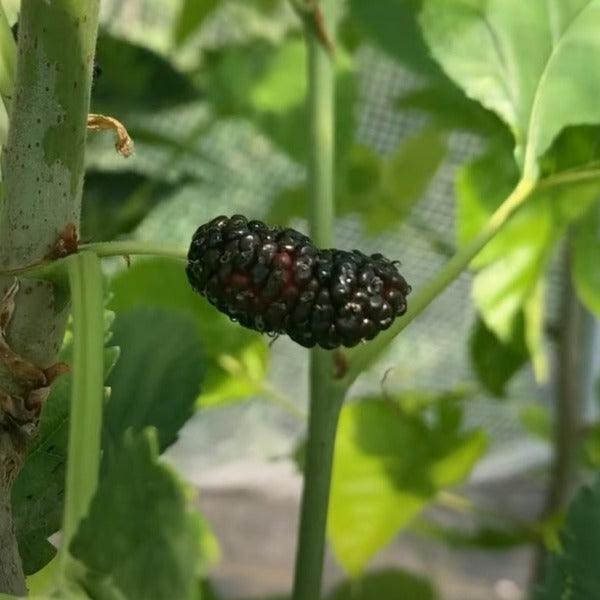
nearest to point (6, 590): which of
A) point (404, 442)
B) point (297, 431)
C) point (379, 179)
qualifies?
point (404, 442)

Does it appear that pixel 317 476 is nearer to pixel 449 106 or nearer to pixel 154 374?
pixel 154 374

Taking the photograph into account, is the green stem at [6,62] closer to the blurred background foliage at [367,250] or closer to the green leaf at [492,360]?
the blurred background foliage at [367,250]

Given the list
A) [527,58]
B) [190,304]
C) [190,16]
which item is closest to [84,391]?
[527,58]

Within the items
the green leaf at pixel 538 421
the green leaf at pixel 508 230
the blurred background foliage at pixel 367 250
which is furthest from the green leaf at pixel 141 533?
the green leaf at pixel 538 421

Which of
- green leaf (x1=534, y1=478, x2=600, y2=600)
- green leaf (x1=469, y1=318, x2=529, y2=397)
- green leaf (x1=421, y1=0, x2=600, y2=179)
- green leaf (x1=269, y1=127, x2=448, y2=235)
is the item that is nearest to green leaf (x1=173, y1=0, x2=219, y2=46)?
green leaf (x1=269, y1=127, x2=448, y2=235)

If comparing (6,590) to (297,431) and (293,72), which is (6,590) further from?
(297,431)
